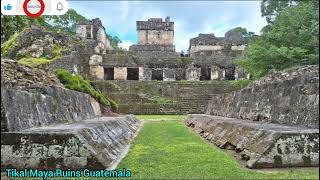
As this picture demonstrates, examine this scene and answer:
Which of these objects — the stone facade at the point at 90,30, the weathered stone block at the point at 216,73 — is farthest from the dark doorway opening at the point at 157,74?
the stone facade at the point at 90,30

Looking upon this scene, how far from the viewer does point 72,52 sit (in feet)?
107

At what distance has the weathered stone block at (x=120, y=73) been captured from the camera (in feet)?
122

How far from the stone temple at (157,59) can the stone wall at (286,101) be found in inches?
953

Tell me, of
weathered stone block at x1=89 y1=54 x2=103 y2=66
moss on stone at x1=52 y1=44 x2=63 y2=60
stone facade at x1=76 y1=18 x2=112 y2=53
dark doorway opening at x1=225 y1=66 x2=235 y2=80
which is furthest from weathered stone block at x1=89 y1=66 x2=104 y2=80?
dark doorway opening at x1=225 y1=66 x2=235 y2=80

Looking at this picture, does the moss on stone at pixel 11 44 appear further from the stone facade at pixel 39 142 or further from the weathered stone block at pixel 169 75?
the stone facade at pixel 39 142

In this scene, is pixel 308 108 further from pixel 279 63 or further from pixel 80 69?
pixel 80 69

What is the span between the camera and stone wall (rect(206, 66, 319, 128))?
291 inches

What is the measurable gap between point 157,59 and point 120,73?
174 inches

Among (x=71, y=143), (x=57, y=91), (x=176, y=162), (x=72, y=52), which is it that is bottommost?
(x=176, y=162)

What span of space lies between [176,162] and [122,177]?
4.20 feet

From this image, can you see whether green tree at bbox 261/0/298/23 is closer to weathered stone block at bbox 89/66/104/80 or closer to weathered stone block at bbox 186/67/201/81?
weathered stone block at bbox 186/67/201/81

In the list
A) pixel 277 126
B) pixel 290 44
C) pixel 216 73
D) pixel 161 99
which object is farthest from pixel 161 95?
pixel 277 126

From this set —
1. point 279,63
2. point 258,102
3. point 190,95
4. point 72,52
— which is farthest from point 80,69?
point 258,102

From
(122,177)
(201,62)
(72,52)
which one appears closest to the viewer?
(122,177)
